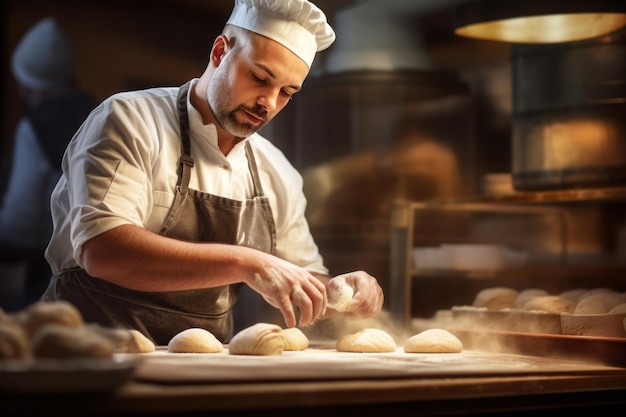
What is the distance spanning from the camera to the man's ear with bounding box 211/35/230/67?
282cm

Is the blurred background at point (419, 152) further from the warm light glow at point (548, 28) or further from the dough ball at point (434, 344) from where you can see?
the dough ball at point (434, 344)

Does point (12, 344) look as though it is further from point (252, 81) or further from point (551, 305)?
point (551, 305)

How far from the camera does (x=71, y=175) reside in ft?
8.41

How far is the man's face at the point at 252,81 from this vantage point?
107 inches

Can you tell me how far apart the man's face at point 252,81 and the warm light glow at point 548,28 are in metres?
1.04

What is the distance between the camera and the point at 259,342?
7.66 ft

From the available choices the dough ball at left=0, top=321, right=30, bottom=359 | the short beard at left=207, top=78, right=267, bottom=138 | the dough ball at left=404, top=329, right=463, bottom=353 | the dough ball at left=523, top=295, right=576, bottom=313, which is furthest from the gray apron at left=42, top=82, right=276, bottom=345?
the dough ball at left=0, top=321, right=30, bottom=359

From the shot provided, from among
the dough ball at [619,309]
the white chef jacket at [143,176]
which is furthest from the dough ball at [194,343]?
the dough ball at [619,309]

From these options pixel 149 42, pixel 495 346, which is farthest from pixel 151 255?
pixel 149 42

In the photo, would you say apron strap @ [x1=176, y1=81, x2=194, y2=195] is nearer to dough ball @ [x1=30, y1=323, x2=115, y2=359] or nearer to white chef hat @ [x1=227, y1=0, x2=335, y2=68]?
white chef hat @ [x1=227, y1=0, x2=335, y2=68]

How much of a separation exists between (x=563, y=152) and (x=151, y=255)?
2.11m

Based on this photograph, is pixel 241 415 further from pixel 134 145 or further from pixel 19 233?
pixel 19 233

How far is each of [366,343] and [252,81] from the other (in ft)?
2.94

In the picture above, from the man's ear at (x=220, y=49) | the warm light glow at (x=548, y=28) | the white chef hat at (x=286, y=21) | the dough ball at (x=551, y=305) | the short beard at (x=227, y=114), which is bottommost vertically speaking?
the dough ball at (x=551, y=305)
